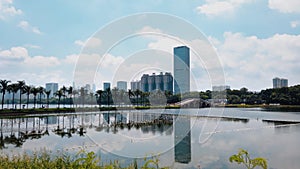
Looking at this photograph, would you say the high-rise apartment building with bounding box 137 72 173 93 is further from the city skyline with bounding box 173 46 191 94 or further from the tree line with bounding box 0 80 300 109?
the tree line with bounding box 0 80 300 109

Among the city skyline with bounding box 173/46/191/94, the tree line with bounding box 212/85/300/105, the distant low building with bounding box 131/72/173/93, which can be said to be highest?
the city skyline with bounding box 173/46/191/94

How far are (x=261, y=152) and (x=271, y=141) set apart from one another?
316 cm

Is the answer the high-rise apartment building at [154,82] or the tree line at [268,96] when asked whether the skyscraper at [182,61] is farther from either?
the tree line at [268,96]

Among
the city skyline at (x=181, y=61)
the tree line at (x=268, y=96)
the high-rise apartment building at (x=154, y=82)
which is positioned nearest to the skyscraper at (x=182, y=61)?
the city skyline at (x=181, y=61)

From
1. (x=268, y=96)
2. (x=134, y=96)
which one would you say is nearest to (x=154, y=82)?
(x=134, y=96)

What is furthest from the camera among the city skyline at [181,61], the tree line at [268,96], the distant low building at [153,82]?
the tree line at [268,96]

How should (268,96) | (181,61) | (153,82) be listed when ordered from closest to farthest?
(181,61) < (153,82) < (268,96)

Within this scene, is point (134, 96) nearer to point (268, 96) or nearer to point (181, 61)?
point (268, 96)

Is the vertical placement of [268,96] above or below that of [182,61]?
below

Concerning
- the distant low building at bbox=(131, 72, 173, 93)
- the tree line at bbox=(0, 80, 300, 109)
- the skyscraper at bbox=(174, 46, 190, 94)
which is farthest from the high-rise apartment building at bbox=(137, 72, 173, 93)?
the tree line at bbox=(0, 80, 300, 109)

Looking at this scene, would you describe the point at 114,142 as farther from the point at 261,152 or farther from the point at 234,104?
the point at 234,104

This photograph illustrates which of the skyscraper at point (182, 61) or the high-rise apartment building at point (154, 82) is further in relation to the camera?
the high-rise apartment building at point (154, 82)

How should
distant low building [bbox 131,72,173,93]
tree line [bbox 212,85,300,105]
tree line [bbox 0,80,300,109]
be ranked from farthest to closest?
tree line [bbox 212,85,300,105], tree line [bbox 0,80,300,109], distant low building [bbox 131,72,173,93]

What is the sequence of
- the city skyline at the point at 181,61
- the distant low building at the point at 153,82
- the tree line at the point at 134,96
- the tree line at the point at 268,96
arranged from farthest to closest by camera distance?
1. the tree line at the point at 268,96
2. the tree line at the point at 134,96
3. the distant low building at the point at 153,82
4. the city skyline at the point at 181,61
